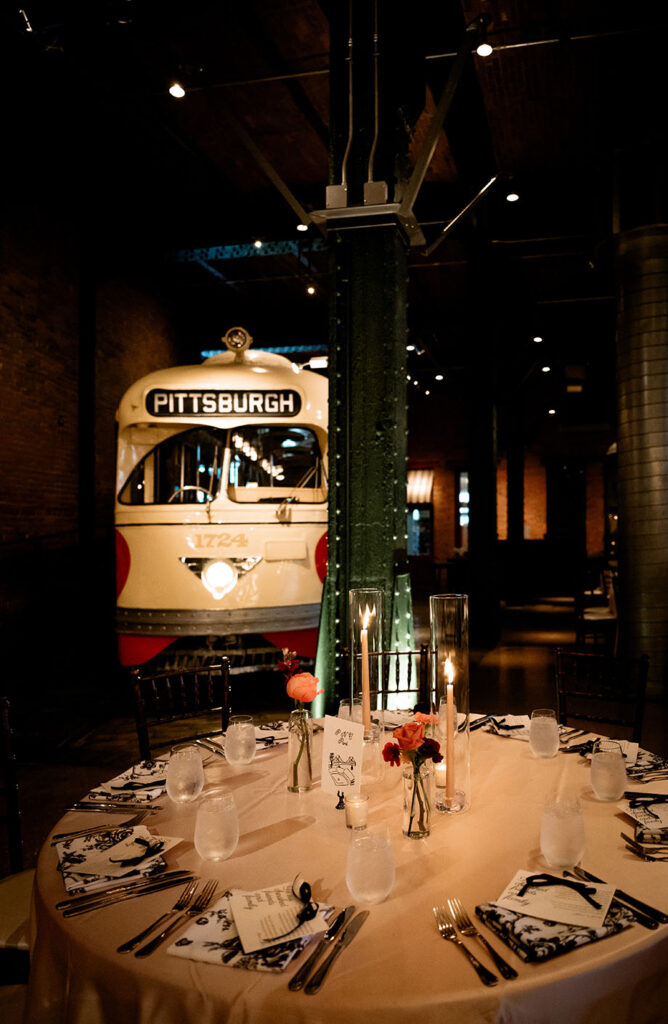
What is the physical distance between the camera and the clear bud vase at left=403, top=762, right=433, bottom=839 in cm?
164

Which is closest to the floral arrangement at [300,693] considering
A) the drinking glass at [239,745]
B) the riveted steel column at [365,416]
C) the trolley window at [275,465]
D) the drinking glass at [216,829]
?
the drinking glass at [239,745]

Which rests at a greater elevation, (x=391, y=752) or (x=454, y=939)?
(x=391, y=752)

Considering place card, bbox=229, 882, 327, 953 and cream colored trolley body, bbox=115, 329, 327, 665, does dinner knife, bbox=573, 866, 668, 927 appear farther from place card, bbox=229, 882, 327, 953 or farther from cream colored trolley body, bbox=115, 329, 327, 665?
cream colored trolley body, bbox=115, 329, 327, 665

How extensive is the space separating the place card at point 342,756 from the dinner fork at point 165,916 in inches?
19.7

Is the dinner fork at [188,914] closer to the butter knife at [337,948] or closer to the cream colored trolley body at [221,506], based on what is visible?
the butter knife at [337,948]

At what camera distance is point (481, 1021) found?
1.06 m

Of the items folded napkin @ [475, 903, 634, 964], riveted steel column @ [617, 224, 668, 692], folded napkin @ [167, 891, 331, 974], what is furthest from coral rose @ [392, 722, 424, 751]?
riveted steel column @ [617, 224, 668, 692]

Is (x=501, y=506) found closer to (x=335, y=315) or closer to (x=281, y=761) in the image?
(x=335, y=315)

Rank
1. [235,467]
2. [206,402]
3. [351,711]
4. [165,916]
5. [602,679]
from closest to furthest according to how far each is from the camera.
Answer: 1. [165,916]
2. [351,711]
3. [602,679]
4. [206,402]
5. [235,467]

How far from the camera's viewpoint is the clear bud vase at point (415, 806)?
1645 mm

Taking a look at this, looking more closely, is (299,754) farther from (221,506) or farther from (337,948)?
(221,506)

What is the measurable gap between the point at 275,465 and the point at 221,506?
2.41 feet

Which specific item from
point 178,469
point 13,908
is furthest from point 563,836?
point 178,469

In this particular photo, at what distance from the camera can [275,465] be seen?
6.26m
